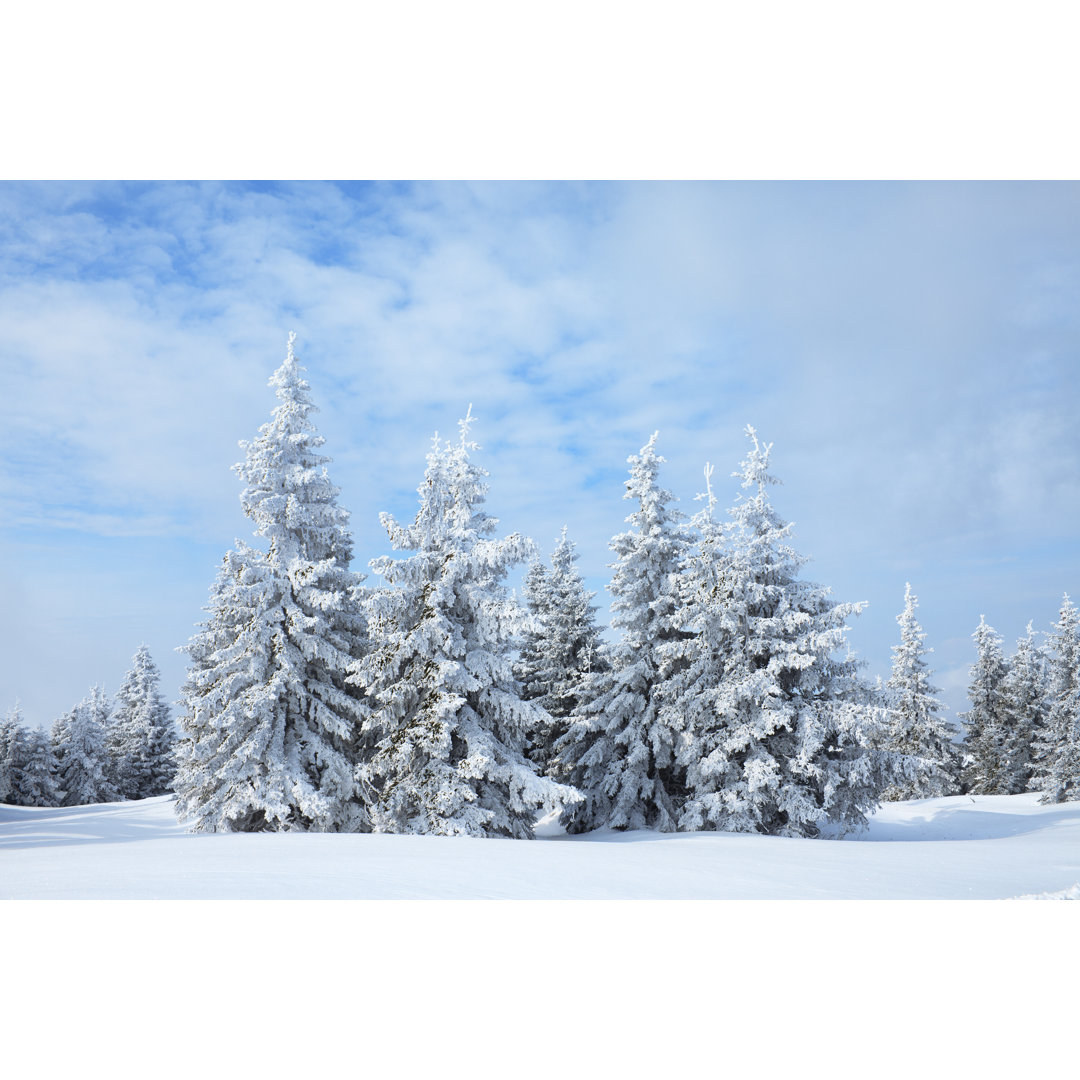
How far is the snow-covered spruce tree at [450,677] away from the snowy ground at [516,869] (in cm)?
203

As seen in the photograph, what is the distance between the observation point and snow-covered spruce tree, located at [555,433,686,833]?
16.8m

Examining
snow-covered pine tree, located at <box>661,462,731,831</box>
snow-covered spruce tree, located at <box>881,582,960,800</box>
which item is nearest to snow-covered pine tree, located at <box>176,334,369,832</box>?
snow-covered pine tree, located at <box>661,462,731,831</box>

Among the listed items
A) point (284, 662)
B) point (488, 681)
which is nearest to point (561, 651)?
point (488, 681)

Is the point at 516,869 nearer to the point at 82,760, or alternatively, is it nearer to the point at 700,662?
the point at 700,662

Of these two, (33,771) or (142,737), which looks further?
(142,737)

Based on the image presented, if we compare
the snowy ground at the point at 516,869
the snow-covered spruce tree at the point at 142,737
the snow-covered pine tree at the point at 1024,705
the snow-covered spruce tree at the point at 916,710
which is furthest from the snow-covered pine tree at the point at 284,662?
the snow-covered pine tree at the point at 1024,705

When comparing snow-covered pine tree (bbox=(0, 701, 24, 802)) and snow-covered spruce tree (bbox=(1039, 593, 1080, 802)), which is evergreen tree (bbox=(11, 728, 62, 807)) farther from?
snow-covered spruce tree (bbox=(1039, 593, 1080, 802))

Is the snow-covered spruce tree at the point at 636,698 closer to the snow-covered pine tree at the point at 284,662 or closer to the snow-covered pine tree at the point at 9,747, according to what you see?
the snow-covered pine tree at the point at 284,662

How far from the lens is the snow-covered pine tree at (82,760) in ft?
119

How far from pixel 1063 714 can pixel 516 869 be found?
2679 cm

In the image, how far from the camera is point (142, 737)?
37906 mm

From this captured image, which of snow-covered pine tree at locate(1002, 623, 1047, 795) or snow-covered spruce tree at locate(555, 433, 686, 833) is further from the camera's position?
snow-covered pine tree at locate(1002, 623, 1047, 795)

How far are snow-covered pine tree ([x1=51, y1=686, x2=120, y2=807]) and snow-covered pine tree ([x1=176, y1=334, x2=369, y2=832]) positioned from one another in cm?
2715
